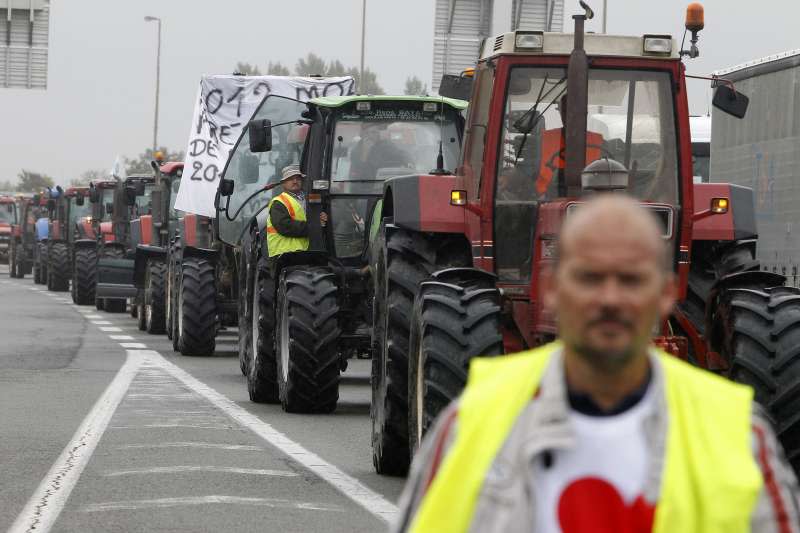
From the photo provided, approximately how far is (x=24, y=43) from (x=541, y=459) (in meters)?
50.4

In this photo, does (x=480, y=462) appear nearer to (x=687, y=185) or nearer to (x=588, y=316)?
(x=588, y=316)

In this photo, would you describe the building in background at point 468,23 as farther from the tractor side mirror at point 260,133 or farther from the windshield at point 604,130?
the windshield at point 604,130

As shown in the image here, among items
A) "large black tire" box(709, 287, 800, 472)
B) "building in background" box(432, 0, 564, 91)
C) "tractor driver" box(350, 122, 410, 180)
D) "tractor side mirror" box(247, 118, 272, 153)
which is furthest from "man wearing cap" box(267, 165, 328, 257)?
"building in background" box(432, 0, 564, 91)

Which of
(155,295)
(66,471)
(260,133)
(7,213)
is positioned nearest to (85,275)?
(155,295)

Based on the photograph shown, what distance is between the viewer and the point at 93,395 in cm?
1670

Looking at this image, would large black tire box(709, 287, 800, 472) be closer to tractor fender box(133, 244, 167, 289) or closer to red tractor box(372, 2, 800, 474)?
red tractor box(372, 2, 800, 474)

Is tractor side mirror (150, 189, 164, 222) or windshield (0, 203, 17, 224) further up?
tractor side mirror (150, 189, 164, 222)

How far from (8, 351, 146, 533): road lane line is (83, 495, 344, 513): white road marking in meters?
0.23

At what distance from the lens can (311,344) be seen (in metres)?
14.7

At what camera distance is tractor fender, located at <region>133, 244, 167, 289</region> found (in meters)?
28.5

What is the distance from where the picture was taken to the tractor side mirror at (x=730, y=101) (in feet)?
33.2

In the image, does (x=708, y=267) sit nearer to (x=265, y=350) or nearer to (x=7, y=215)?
(x=265, y=350)

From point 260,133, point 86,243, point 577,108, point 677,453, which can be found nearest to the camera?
point 677,453

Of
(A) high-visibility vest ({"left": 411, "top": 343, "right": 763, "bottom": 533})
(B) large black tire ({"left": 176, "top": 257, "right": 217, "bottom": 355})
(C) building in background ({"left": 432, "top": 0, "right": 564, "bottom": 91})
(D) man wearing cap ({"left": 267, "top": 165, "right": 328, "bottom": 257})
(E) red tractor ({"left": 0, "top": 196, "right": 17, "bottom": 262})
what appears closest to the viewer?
(A) high-visibility vest ({"left": 411, "top": 343, "right": 763, "bottom": 533})
